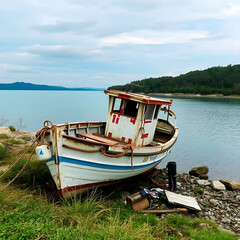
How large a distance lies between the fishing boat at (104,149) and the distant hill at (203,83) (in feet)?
340

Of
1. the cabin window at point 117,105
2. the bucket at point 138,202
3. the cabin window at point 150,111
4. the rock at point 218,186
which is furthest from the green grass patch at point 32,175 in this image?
the rock at point 218,186

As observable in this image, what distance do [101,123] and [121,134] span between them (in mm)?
1896

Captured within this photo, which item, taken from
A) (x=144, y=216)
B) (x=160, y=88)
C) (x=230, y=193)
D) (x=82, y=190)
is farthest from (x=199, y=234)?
(x=160, y=88)

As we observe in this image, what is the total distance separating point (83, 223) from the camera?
16.4 ft

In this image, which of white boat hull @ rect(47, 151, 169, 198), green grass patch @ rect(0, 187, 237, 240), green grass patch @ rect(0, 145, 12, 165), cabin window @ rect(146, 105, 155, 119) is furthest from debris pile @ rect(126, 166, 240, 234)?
green grass patch @ rect(0, 145, 12, 165)

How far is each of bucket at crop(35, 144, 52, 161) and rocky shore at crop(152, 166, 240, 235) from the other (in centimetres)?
469

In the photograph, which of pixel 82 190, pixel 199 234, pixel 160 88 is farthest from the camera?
pixel 160 88

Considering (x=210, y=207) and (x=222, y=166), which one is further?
(x=222, y=166)

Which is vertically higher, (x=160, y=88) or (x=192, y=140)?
(x=160, y=88)

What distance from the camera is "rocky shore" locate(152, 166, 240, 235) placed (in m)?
7.10

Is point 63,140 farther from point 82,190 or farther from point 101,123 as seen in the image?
point 101,123

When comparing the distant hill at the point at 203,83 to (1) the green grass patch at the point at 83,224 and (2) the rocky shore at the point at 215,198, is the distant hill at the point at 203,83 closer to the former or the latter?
(2) the rocky shore at the point at 215,198

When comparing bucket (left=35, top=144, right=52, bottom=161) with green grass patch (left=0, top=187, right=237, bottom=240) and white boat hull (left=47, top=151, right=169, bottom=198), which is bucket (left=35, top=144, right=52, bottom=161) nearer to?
white boat hull (left=47, top=151, right=169, bottom=198)

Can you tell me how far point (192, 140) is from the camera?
75.9 ft
